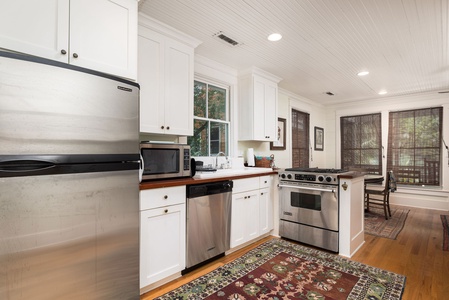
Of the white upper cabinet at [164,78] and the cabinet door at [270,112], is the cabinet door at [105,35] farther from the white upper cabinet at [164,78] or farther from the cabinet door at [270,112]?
the cabinet door at [270,112]

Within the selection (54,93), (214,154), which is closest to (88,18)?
(54,93)

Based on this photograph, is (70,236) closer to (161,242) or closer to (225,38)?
(161,242)

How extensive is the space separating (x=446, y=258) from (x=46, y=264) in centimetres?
386

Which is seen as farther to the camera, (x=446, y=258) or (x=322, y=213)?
(x=322, y=213)

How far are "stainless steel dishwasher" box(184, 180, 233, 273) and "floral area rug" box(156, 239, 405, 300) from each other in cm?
20

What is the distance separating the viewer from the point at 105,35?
5.48 ft

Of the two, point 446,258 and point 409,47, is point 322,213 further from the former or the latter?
point 409,47

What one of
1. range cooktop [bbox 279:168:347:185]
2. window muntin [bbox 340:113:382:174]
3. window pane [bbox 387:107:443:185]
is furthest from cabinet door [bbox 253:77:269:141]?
window pane [bbox 387:107:443:185]

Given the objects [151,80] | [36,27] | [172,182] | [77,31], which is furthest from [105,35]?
[172,182]

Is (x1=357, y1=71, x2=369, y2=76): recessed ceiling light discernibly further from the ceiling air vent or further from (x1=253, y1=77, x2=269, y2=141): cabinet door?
the ceiling air vent

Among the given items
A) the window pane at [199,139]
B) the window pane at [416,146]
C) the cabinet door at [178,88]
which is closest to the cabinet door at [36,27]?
the cabinet door at [178,88]

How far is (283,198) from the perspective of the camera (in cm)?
320

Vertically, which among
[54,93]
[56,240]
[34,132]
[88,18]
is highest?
[88,18]

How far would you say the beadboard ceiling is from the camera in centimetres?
211
